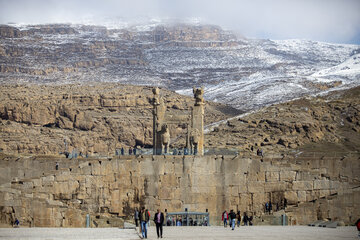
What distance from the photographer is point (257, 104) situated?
561 feet

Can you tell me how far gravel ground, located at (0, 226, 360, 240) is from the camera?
4319cm

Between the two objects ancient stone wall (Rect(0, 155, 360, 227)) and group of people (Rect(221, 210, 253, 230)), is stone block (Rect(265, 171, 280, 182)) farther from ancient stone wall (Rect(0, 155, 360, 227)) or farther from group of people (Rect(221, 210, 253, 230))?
group of people (Rect(221, 210, 253, 230))

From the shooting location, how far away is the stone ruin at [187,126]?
6448cm

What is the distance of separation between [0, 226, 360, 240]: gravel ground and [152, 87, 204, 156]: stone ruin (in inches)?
615

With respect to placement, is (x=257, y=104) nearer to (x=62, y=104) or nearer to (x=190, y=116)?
(x=62, y=104)

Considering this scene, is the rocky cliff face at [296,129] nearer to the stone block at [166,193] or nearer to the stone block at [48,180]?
the stone block at [166,193]

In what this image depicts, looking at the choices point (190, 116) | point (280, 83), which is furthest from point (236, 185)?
point (280, 83)

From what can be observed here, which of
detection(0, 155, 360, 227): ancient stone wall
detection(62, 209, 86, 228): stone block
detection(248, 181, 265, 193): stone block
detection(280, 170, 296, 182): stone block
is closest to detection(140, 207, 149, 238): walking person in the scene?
detection(62, 209, 86, 228): stone block

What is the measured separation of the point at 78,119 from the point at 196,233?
88.4m

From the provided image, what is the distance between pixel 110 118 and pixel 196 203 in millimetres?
76167

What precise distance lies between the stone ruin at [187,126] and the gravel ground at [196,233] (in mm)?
15624

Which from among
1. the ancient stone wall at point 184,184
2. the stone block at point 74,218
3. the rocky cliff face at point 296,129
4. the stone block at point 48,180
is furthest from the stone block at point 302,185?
the rocky cliff face at point 296,129

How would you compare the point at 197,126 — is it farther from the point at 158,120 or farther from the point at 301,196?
the point at 301,196

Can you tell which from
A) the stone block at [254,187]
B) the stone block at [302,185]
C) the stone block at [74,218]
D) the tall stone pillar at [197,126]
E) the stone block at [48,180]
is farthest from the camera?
the tall stone pillar at [197,126]
